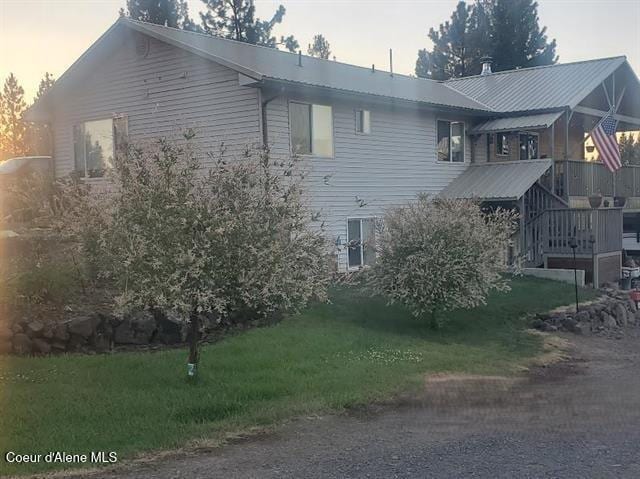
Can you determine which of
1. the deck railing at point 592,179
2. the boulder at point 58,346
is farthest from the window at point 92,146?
the deck railing at point 592,179

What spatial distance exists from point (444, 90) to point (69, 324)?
18.0m

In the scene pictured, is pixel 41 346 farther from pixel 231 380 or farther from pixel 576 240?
pixel 576 240

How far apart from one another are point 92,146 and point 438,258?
39.9ft

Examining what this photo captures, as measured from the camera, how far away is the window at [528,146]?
83.7ft

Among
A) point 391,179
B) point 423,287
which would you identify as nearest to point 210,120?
point 391,179

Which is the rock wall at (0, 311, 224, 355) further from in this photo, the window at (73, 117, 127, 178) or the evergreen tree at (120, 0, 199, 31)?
the evergreen tree at (120, 0, 199, 31)

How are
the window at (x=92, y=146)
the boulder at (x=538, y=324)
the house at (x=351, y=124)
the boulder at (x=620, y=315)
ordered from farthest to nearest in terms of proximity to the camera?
the window at (x=92, y=146), the house at (x=351, y=124), the boulder at (x=620, y=315), the boulder at (x=538, y=324)

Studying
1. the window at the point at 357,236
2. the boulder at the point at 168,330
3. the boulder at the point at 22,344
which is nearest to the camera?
the boulder at the point at 22,344

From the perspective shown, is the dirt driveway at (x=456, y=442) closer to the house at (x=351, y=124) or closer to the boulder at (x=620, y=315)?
the house at (x=351, y=124)

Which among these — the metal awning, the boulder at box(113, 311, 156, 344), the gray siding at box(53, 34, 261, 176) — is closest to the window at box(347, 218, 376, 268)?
the gray siding at box(53, 34, 261, 176)

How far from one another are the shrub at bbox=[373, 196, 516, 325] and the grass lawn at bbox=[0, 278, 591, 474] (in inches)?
28.6

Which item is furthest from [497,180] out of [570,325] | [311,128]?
[570,325]

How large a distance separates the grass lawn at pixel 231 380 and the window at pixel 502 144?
479 inches

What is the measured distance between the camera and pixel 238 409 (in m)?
7.68
